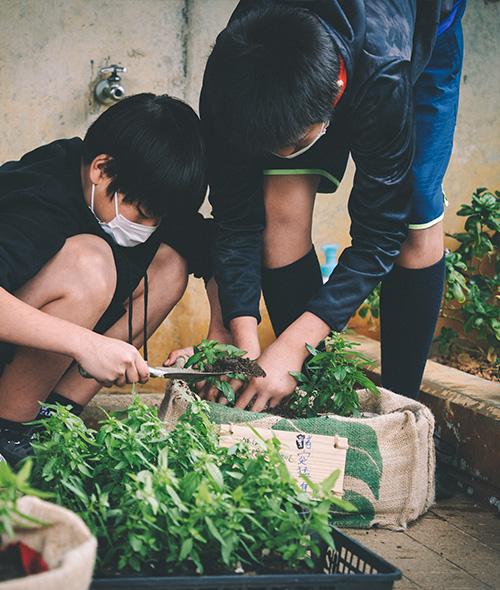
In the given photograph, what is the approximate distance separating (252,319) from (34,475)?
0.92m

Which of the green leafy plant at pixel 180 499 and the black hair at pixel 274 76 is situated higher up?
the black hair at pixel 274 76

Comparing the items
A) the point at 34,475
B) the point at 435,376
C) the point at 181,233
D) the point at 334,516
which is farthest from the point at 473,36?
the point at 34,475

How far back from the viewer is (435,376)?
7.75ft

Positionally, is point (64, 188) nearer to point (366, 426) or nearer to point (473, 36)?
point (366, 426)

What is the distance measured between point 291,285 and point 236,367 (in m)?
0.55

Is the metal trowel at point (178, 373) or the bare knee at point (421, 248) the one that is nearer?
the metal trowel at point (178, 373)

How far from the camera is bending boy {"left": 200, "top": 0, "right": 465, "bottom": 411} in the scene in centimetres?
150

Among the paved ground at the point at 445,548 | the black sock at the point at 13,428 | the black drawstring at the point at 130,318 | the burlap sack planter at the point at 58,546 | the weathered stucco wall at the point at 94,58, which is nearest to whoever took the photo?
the burlap sack planter at the point at 58,546

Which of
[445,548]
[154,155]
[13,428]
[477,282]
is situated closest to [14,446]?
[13,428]

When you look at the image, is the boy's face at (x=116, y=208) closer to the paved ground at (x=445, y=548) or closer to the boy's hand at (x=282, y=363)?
the boy's hand at (x=282, y=363)

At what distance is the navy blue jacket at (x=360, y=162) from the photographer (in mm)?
1653

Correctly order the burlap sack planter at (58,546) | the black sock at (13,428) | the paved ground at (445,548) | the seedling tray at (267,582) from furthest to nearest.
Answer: the black sock at (13,428)
the paved ground at (445,548)
the seedling tray at (267,582)
the burlap sack planter at (58,546)

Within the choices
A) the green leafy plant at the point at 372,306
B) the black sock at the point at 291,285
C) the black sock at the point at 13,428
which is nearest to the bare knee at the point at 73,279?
the black sock at the point at 13,428

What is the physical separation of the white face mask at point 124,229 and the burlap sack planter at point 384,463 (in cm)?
47
